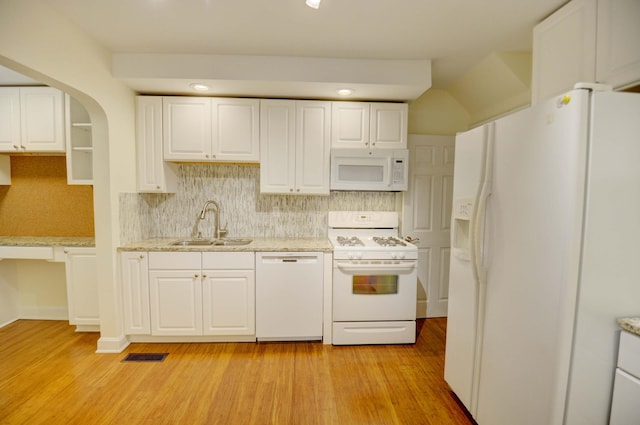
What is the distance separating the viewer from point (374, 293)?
270 centimetres

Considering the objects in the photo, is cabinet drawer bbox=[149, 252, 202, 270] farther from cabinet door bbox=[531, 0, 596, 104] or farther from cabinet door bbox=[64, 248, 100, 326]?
cabinet door bbox=[531, 0, 596, 104]

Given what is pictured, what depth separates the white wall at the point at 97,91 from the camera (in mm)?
1738

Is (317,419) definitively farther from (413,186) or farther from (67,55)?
(67,55)

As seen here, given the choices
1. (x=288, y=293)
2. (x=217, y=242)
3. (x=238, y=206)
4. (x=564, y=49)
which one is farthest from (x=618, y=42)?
(x=217, y=242)

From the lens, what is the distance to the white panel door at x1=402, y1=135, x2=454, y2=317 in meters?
3.30

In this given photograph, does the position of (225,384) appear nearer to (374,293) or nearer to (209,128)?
(374,293)

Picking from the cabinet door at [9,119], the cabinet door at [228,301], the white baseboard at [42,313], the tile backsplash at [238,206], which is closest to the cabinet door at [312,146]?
the tile backsplash at [238,206]

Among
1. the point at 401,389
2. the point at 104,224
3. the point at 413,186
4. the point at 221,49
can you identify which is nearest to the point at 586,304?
the point at 401,389

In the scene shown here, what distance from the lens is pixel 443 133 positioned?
11.1ft

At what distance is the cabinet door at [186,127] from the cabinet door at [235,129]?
8 centimetres

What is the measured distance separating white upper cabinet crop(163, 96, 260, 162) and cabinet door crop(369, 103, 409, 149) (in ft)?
3.79

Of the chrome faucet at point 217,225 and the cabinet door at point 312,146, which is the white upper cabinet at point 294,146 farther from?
the chrome faucet at point 217,225

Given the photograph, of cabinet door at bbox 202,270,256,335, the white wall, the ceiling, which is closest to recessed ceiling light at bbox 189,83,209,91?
the ceiling

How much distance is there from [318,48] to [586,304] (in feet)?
7.67
